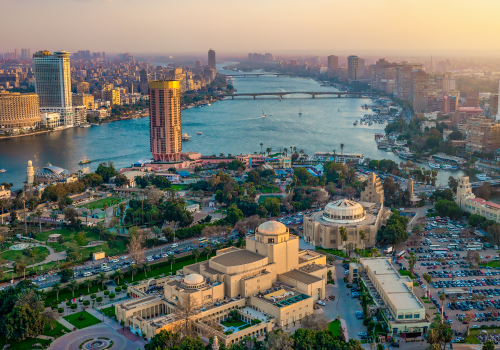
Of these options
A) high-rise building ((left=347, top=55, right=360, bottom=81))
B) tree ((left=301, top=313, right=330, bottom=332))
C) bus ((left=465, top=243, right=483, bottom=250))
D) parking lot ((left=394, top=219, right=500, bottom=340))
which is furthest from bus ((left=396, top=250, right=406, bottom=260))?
high-rise building ((left=347, top=55, right=360, bottom=81))

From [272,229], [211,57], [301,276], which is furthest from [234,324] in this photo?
[211,57]

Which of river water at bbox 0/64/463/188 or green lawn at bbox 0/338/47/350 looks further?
river water at bbox 0/64/463/188

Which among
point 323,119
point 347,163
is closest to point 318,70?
point 323,119

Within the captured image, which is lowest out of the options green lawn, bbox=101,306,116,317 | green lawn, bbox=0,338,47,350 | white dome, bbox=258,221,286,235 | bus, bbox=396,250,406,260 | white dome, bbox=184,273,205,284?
green lawn, bbox=0,338,47,350

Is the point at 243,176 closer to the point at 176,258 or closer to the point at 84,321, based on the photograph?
the point at 176,258

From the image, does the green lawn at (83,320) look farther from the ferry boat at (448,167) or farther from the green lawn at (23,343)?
the ferry boat at (448,167)

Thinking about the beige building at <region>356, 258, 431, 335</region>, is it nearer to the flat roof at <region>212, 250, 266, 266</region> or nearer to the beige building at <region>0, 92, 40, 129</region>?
the flat roof at <region>212, 250, 266, 266</region>
